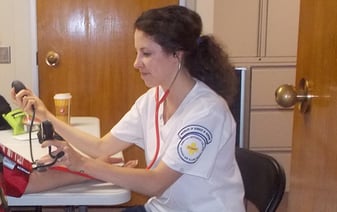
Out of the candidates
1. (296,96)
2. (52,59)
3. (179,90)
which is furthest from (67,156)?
(52,59)

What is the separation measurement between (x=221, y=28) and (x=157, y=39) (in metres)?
1.63

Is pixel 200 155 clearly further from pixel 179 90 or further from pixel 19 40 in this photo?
pixel 19 40

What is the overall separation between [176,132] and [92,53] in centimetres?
167

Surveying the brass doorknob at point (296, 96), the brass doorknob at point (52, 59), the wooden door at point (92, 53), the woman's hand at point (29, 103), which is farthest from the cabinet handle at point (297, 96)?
the brass doorknob at point (52, 59)

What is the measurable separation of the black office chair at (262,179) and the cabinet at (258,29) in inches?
59.4

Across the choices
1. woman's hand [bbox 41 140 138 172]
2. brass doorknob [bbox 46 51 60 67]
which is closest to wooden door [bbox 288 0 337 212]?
woman's hand [bbox 41 140 138 172]

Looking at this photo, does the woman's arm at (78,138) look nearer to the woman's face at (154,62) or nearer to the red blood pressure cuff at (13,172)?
the woman's face at (154,62)

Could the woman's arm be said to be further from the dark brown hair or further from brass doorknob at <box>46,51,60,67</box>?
brass doorknob at <box>46,51,60,67</box>

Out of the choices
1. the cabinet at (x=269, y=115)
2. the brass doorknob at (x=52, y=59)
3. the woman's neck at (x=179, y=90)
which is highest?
the woman's neck at (x=179, y=90)

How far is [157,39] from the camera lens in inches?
54.4

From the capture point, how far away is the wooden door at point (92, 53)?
283 cm

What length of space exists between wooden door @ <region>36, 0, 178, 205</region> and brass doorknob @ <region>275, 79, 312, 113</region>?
6.14 feet

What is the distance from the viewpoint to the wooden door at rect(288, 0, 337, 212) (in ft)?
2.96

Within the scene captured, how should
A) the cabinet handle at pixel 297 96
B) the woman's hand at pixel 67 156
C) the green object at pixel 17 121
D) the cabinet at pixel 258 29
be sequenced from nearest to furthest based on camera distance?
the cabinet handle at pixel 297 96 → the woman's hand at pixel 67 156 → the green object at pixel 17 121 → the cabinet at pixel 258 29
